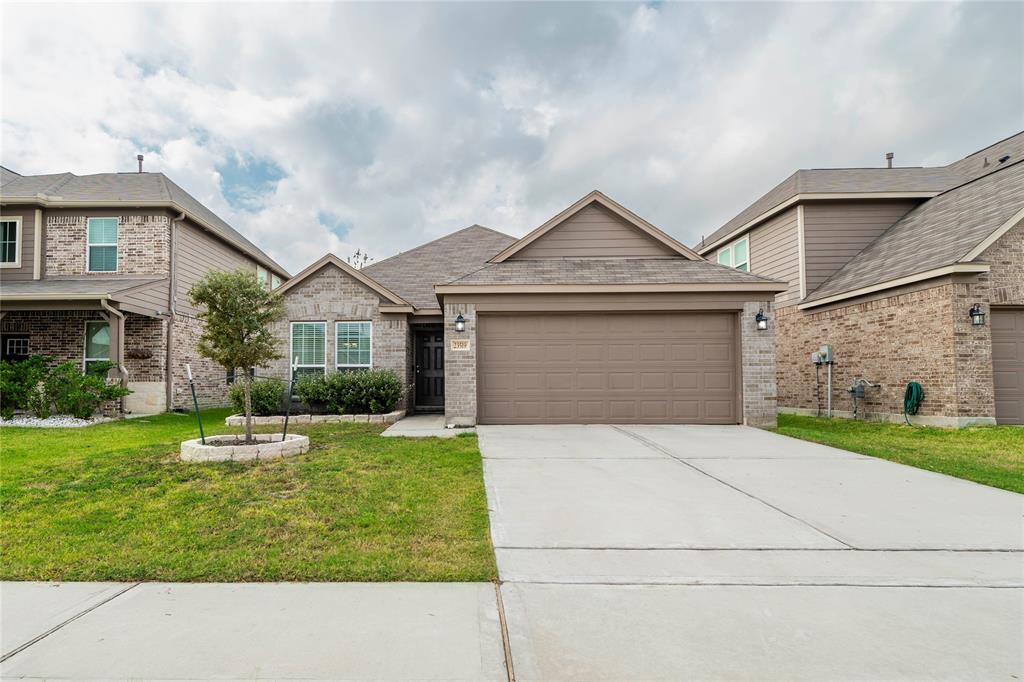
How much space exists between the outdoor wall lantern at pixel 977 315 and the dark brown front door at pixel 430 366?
11.7 metres

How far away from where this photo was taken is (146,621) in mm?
2621

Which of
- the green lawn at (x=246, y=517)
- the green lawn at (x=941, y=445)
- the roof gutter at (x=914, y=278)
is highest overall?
the roof gutter at (x=914, y=278)

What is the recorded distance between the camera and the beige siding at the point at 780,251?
575 inches

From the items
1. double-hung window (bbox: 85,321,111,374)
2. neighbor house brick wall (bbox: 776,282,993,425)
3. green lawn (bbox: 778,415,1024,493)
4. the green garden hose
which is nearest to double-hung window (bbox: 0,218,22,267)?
double-hung window (bbox: 85,321,111,374)

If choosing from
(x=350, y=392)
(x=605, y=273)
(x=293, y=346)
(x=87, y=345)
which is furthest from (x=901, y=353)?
(x=87, y=345)

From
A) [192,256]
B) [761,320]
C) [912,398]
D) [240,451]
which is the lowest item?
[240,451]

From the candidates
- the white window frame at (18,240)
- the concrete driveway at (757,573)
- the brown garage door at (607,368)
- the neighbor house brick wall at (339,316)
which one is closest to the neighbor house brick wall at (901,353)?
the brown garage door at (607,368)

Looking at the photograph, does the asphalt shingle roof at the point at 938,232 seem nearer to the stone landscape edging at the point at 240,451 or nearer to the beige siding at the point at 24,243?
the stone landscape edging at the point at 240,451

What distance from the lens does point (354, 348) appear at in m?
12.7

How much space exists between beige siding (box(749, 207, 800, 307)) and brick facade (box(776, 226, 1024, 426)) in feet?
5.76

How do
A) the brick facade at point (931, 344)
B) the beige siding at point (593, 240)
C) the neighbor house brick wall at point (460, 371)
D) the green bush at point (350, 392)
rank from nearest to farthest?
1. the brick facade at point (931, 344)
2. the neighbor house brick wall at point (460, 371)
3. the green bush at point (350, 392)
4. the beige siding at point (593, 240)

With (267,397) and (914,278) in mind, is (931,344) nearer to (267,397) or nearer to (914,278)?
(914,278)

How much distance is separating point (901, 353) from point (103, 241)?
64.7ft

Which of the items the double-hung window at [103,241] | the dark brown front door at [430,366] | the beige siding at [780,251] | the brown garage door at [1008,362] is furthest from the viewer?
the beige siding at [780,251]
